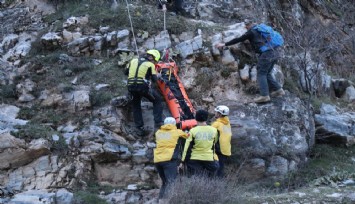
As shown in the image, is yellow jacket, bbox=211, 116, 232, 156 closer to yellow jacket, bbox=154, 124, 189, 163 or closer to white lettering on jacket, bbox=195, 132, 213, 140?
white lettering on jacket, bbox=195, 132, 213, 140

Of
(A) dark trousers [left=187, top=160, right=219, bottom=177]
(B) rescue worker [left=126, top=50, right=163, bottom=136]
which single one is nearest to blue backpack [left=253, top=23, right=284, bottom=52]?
(B) rescue worker [left=126, top=50, right=163, bottom=136]

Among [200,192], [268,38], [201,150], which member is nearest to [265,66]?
[268,38]

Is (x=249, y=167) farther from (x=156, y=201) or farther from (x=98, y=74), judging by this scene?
(x=98, y=74)

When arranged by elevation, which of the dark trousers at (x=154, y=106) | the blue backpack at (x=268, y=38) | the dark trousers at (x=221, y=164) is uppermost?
the blue backpack at (x=268, y=38)

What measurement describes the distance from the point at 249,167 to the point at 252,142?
1.81 feet

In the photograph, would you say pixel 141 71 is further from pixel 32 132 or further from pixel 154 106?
pixel 32 132

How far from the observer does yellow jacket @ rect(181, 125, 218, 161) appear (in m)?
8.80

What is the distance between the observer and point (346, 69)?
1659 cm

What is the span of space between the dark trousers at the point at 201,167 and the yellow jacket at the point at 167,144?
0.34 metres

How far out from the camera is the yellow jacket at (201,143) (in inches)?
346

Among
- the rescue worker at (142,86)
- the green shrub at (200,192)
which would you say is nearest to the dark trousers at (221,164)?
the green shrub at (200,192)

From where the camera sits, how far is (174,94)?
10.5m

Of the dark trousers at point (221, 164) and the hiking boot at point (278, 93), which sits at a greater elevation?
the hiking boot at point (278, 93)

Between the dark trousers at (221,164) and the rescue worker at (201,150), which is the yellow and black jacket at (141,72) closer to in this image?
the rescue worker at (201,150)
